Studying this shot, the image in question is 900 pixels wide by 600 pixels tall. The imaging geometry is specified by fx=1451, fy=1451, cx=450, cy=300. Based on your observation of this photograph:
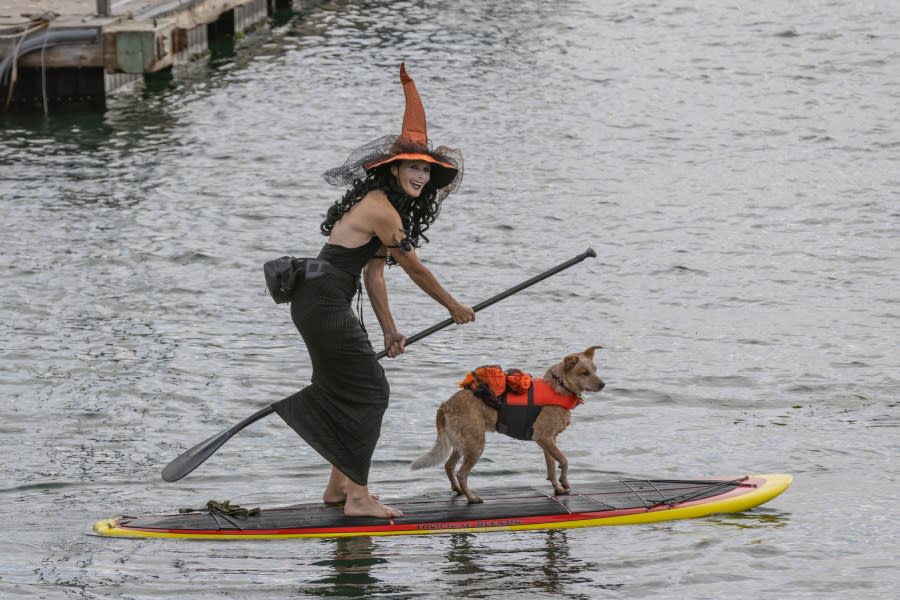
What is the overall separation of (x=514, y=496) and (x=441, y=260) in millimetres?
7154

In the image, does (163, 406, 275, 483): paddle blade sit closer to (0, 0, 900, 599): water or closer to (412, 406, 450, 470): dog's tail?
(0, 0, 900, 599): water

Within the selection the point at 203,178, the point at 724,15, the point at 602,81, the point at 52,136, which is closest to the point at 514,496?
the point at 203,178

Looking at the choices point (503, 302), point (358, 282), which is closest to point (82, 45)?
point (503, 302)

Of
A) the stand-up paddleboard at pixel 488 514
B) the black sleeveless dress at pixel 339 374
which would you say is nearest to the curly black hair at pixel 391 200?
the black sleeveless dress at pixel 339 374

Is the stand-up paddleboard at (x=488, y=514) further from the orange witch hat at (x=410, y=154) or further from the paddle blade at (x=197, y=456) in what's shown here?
the orange witch hat at (x=410, y=154)

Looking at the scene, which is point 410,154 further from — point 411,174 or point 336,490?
point 336,490

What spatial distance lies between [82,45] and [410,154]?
13.8m

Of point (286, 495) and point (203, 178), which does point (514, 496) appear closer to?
point (286, 495)

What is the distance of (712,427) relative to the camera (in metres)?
11.3

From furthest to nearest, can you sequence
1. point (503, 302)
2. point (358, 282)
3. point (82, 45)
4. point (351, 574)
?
point (82, 45)
point (503, 302)
point (358, 282)
point (351, 574)

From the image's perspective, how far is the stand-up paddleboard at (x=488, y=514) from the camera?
8.82 meters

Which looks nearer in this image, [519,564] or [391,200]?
[391,200]

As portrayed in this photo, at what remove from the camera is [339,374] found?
335 inches

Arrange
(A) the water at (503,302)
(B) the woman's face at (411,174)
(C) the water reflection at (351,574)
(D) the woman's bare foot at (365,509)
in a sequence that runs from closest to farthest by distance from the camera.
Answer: (C) the water reflection at (351,574) → (B) the woman's face at (411,174) → (A) the water at (503,302) → (D) the woman's bare foot at (365,509)
